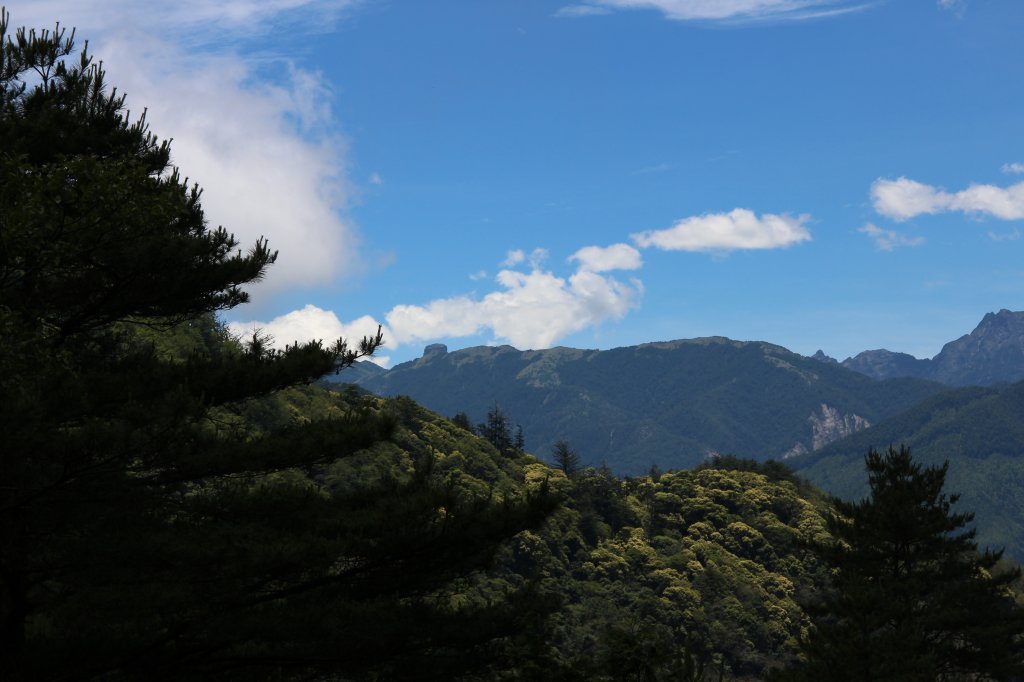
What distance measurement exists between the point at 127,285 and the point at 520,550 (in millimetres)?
50229

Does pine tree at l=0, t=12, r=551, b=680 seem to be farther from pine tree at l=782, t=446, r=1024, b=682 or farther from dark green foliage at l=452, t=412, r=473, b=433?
dark green foliage at l=452, t=412, r=473, b=433

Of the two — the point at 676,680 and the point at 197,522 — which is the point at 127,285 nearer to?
the point at 197,522

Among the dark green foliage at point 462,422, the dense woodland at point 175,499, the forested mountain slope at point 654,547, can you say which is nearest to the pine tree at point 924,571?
the dense woodland at point 175,499

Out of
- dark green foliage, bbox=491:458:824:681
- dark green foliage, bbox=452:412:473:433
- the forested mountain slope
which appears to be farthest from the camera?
dark green foliage, bbox=452:412:473:433

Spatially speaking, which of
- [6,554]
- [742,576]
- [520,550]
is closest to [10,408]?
[6,554]

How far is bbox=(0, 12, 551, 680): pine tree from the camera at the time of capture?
1005 centimetres

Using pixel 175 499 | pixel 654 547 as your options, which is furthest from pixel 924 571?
pixel 654 547

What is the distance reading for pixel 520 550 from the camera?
198ft

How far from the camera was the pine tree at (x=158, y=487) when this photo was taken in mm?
10055

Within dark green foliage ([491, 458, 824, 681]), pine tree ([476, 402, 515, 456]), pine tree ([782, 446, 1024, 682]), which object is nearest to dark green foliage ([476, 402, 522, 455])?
pine tree ([476, 402, 515, 456])

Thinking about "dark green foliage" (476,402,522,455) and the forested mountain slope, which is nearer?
the forested mountain slope

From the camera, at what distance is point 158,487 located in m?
12.1

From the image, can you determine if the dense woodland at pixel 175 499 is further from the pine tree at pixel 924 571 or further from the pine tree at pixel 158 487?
the pine tree at pixel 924 571

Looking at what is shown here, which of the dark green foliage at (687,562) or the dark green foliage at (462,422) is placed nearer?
the dark green foliage at (687,562)
